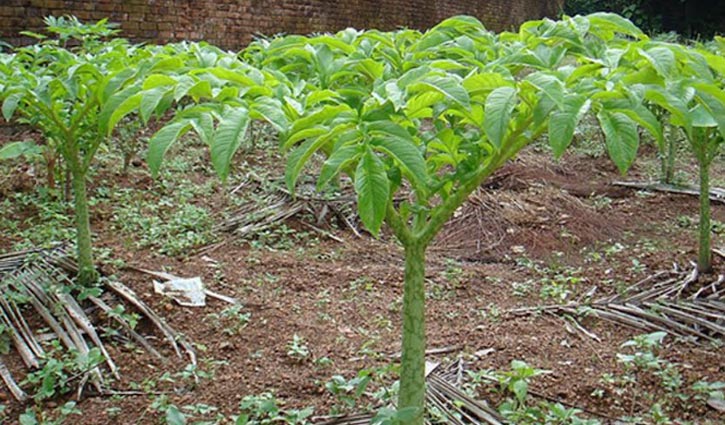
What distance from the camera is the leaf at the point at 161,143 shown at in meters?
1.38

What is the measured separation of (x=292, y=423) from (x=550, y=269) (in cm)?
222

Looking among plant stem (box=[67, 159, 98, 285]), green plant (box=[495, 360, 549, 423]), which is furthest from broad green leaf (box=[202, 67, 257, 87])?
plant stem (box=[67, 159, 98, 285])

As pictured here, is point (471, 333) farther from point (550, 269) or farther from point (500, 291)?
point (550, 269)

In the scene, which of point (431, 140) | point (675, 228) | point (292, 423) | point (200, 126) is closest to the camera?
point (200, 126)

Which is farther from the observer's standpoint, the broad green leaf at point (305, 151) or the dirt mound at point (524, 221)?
the dirt mound at point (524, 221)

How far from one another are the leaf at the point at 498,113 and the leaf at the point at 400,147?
146 millimetres

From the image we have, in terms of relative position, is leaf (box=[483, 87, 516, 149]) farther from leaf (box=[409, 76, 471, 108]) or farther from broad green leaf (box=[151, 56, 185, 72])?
broad green leaf (box=[151, 56, 185, 72])

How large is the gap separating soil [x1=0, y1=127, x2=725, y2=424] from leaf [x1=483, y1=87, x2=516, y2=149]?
127 centimetres

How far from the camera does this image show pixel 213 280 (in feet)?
11.2

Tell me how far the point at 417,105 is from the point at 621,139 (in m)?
0.44

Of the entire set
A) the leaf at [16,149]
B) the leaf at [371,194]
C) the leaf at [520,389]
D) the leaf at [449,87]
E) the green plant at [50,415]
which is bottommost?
the green plant at [50,415]

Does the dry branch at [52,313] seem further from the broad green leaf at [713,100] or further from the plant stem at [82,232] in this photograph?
the broad green leaf at [713,100]

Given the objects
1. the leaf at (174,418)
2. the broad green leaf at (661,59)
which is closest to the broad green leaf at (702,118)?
the broad green leaf at (661,59)

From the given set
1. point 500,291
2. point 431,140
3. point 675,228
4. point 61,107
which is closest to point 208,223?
point 61,107
